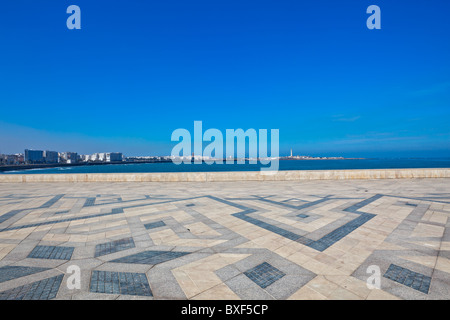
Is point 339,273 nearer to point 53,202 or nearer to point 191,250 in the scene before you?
point 191,250

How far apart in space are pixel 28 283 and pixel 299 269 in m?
4.56

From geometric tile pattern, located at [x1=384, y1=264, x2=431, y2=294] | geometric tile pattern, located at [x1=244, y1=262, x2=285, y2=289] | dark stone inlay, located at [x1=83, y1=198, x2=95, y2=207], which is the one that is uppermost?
dark stone inlay, located at [x1=83, y1=198, x2=95, y2=207]

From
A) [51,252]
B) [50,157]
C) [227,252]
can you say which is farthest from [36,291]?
[50,157]

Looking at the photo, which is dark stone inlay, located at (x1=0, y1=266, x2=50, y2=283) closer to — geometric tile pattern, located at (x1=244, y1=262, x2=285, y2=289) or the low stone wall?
geometric tile pattern, located at (x1=244, y1=262, x2=285, y2=289)

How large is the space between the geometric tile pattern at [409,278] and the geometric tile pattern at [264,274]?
1.84 meters

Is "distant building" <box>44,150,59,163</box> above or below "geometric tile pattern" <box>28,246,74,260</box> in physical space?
above

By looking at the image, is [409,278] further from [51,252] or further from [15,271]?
[51,252]

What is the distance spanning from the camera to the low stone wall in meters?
18.2

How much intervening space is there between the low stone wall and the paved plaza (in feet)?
32.3

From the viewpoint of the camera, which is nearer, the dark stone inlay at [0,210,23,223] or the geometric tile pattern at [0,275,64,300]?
the geometric tile pattern at [0,275,64,300]

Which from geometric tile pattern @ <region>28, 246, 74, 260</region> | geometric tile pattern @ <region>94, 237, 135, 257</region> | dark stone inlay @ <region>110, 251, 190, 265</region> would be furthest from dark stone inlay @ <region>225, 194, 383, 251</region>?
geometric tile pattern @ <region>28, 246, 74, 260</region>

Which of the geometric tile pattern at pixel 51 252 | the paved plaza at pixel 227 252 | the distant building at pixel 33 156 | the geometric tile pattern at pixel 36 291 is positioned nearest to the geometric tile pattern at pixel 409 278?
the paved plaza at pixel 227 252

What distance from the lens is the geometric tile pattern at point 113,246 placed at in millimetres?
4605
